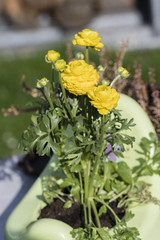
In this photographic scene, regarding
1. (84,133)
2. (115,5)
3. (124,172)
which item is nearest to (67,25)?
(115,5)

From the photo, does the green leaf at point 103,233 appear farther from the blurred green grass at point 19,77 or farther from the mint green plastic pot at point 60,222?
the blurred green grass at point 19,77

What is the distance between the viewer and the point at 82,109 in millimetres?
1272

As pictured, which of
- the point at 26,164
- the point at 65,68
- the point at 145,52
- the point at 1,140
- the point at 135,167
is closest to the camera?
the point at 65,68

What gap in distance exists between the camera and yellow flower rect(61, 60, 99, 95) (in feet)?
3.46

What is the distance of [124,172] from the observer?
1.48m

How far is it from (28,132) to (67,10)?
4018 mm

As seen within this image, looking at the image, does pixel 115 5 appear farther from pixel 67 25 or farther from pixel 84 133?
pixel 84 133

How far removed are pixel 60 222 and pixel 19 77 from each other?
2.95 metres

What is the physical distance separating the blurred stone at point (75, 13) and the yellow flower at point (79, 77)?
4.13 m

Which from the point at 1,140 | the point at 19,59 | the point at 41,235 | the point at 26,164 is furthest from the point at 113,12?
the point at 41,235

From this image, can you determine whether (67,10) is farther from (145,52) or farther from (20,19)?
(145,52)

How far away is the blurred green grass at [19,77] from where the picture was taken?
10.0 ft

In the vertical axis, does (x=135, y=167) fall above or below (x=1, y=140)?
above

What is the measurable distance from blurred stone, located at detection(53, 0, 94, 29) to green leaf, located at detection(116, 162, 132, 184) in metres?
3.84
